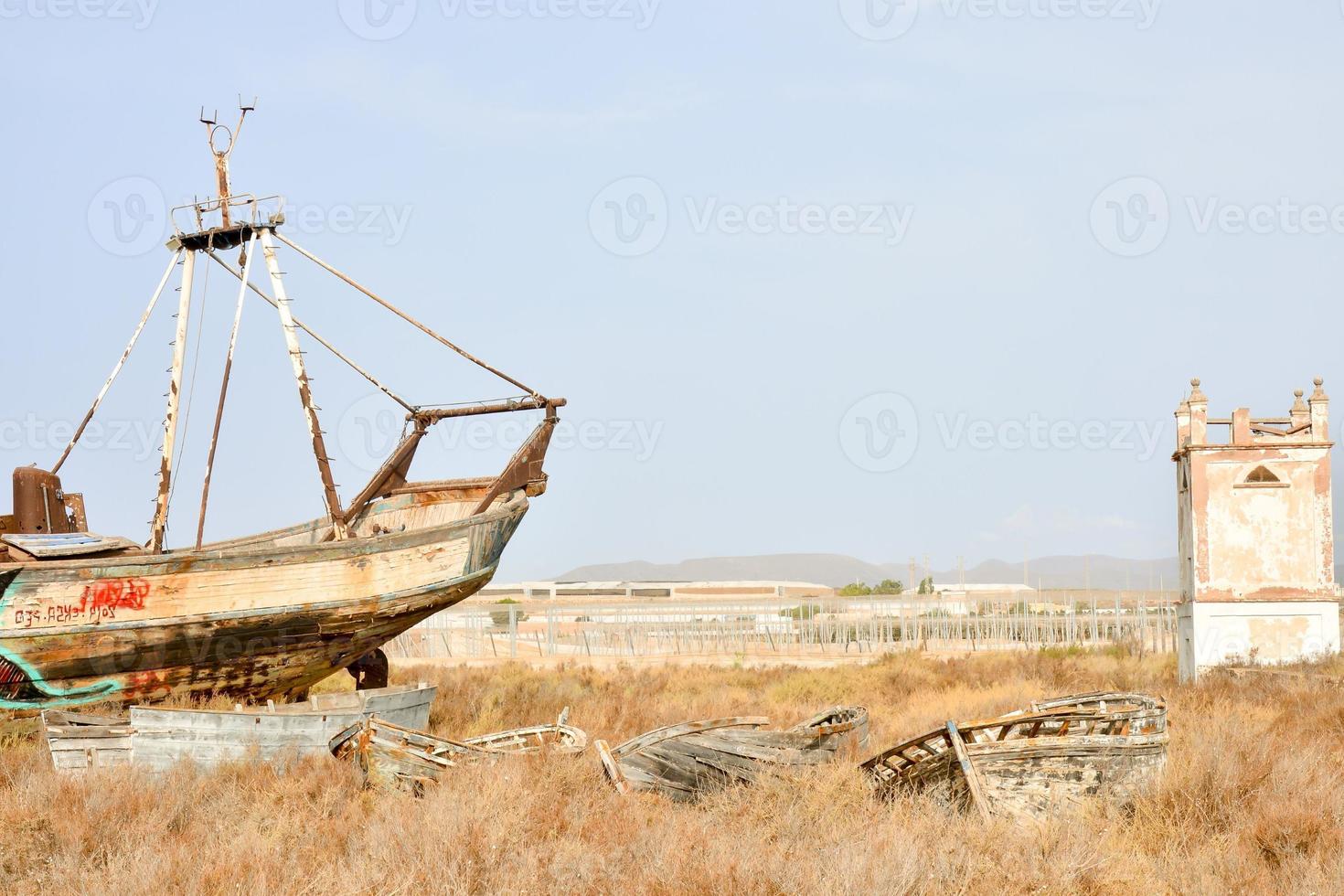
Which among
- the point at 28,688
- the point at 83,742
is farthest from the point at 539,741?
the point at 28,688

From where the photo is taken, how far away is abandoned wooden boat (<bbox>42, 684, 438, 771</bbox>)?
12508 mm

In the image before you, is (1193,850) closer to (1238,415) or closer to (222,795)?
(222,795)

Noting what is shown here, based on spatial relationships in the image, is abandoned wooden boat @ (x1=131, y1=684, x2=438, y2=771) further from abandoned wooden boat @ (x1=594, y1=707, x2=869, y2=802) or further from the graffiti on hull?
the graffiti on hull

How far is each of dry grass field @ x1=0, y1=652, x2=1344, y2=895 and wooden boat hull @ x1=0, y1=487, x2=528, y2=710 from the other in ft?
5.05

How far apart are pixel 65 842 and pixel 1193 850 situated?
8693 millimetres

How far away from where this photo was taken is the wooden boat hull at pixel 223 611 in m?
15.1

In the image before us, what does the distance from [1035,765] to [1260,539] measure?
18519 mm

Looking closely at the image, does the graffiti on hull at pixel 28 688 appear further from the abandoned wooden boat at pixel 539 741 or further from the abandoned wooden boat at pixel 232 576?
the abandoned wooden boat at pixel 539 741

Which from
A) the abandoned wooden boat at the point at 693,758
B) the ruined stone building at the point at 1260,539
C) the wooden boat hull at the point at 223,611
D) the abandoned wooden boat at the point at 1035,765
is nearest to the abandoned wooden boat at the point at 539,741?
the abandoned wooden boat at the point at 693,758

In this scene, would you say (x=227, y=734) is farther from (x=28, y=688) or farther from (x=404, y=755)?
(x=28, y=688)

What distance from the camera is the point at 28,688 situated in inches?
604

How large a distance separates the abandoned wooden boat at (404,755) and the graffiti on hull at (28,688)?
18.5ft

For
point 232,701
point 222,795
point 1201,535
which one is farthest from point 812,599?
point 222,795

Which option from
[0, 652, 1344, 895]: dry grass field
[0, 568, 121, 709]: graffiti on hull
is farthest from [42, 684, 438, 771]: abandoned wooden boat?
[0, 568, 121, 709]: graffiti on hull
